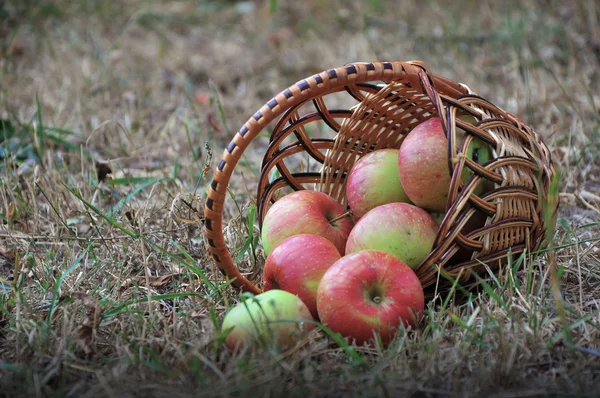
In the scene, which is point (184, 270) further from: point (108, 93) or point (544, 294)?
point (108, 93)

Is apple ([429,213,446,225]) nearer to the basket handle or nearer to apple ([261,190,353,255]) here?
apple ([261,190,353,255])

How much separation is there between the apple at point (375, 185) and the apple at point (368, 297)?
0.33 metres

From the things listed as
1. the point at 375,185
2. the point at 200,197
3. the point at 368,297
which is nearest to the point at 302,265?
the point at 368,297

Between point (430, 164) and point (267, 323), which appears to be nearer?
point (267, 323)

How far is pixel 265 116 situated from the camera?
1.60 meters

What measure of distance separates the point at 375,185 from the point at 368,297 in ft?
1.46

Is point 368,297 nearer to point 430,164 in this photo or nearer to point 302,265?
point 302,265

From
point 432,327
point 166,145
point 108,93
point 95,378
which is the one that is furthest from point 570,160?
point 108,93

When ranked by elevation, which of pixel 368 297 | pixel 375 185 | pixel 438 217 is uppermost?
pixel 375 185

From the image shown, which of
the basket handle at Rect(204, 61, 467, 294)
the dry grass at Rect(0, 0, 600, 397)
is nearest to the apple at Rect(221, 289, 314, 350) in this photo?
the dry grass at Rect(0, 0, 600, 397)

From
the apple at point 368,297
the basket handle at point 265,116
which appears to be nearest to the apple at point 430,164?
the basket handle at point 265,116

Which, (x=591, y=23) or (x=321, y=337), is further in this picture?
(x=591, y=23)

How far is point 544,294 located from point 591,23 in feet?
10.2

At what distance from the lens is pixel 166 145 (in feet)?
11.0
